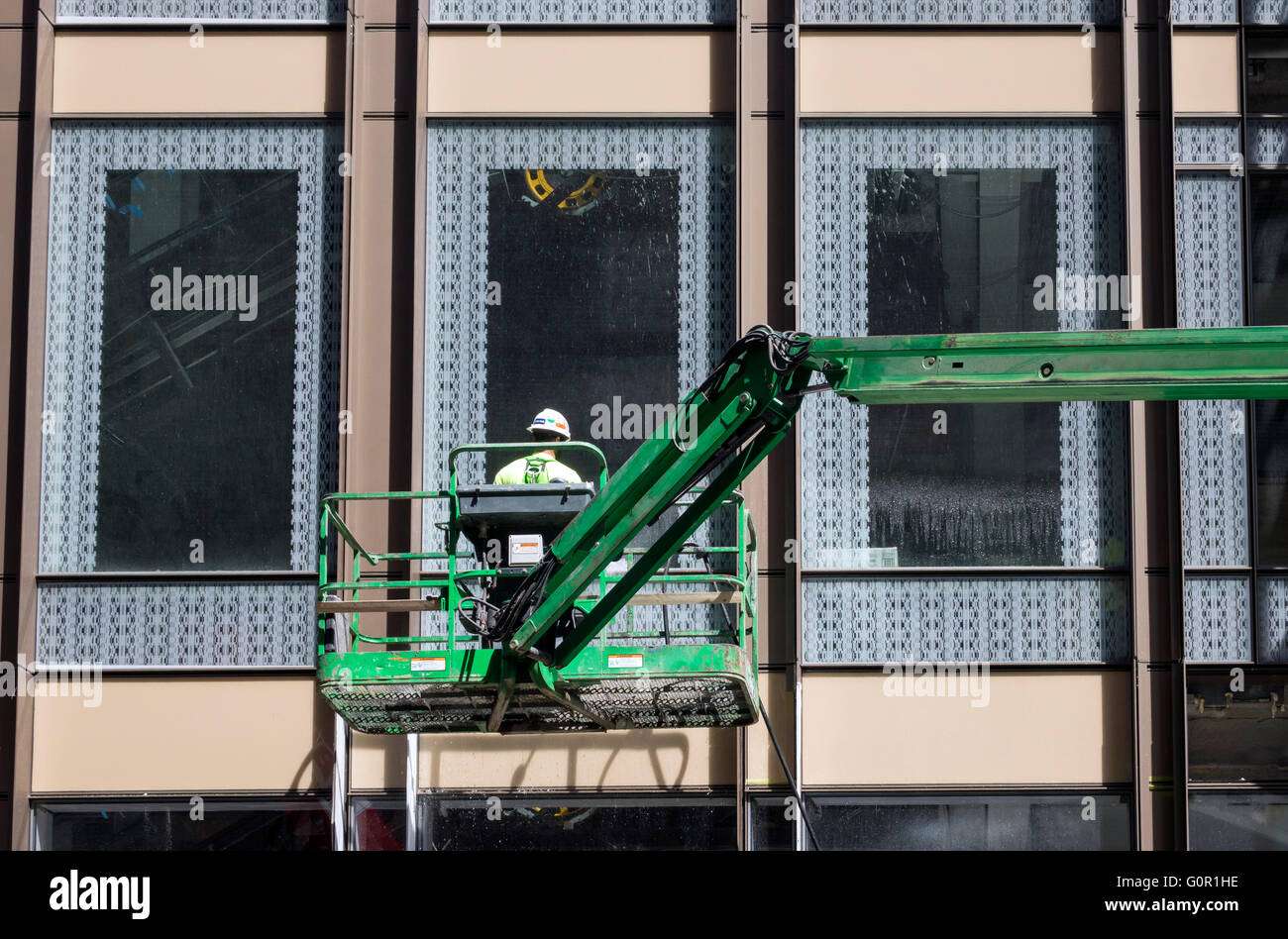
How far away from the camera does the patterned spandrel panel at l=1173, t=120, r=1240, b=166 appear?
1292cm

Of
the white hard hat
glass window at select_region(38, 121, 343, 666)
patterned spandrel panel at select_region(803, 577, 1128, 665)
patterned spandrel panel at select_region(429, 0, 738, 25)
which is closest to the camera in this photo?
the white hard hat

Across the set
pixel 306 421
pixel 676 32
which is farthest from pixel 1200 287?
pixel 306 421

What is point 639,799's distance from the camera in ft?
40.5

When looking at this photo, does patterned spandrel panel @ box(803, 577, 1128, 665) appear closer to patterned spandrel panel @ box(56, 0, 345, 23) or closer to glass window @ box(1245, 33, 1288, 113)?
glass window @ box(1245, 33, 1288, 113)

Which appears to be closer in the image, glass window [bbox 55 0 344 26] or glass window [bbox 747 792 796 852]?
glass window [bbox 747 792 796 852]

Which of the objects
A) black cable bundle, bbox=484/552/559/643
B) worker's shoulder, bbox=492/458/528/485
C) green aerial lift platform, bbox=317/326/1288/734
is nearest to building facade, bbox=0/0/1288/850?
worker's shoulder, bbox=492/458/528/485

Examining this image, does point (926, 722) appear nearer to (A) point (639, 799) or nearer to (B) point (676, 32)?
(A) point (639, 799)

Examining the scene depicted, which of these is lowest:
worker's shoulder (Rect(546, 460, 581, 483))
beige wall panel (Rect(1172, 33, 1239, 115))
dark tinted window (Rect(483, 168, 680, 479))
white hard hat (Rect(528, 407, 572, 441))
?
worker's shoulder (Rect(546, 460, 581, 483))

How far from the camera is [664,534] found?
9.31m

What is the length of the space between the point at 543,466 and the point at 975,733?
4618 mm

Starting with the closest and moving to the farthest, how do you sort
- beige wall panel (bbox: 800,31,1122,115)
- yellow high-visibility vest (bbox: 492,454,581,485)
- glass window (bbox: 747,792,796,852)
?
yellow high-visibility vest (bbox: 492,454,581,485) < glass window (bbox: 747,792,796,852) < beige wall panel (bbox: 800,31,1122,115)

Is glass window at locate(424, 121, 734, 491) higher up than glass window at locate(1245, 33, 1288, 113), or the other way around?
A: glass window at locate(1245, 33, 1288, 113)

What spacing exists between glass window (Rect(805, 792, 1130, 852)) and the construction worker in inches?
154

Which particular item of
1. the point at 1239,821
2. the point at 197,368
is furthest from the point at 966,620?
the point at 197,368
